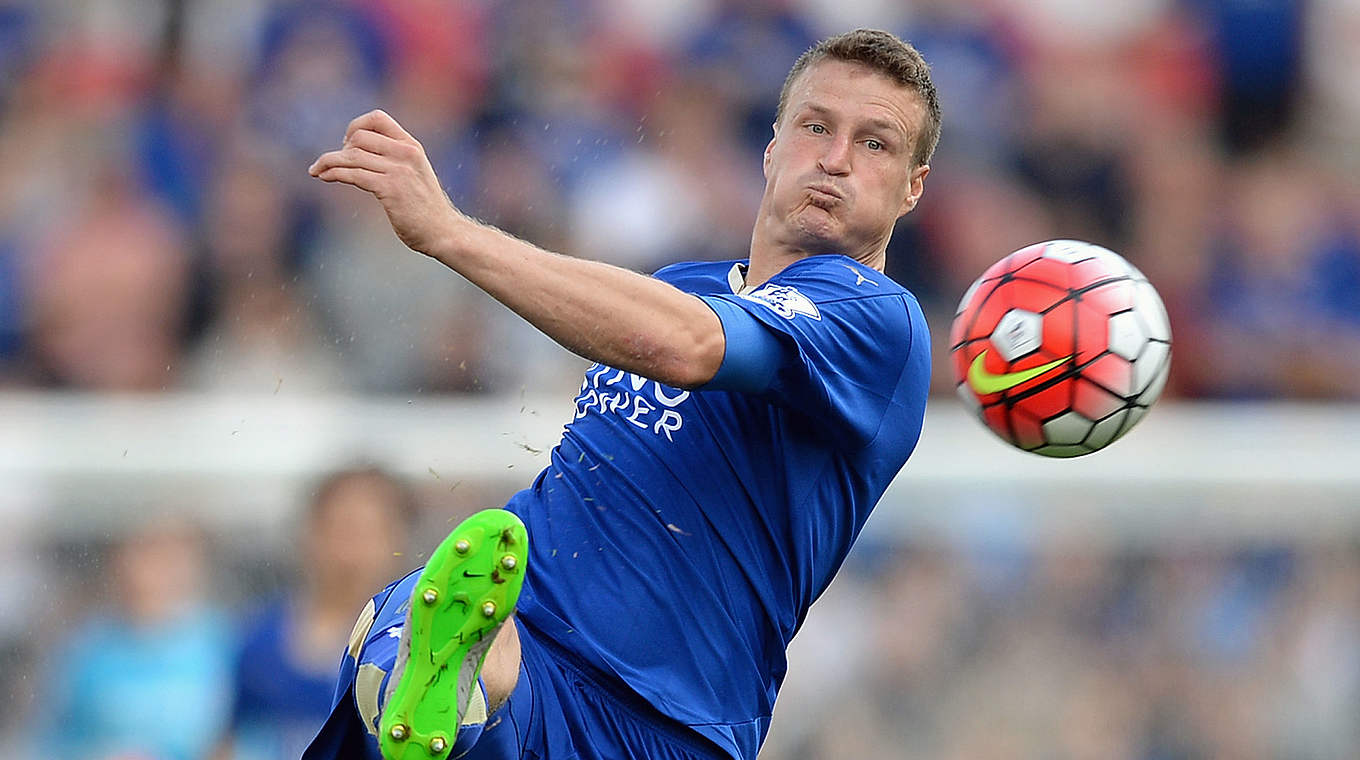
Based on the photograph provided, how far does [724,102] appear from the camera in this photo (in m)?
9.31

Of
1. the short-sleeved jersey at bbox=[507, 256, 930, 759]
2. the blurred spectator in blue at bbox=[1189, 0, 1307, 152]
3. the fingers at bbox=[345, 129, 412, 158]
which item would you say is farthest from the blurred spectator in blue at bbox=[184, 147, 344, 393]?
the blurred spectator in blue at bbox=[1189, 0, 1307, 152]

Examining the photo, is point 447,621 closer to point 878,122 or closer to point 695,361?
point 695,361

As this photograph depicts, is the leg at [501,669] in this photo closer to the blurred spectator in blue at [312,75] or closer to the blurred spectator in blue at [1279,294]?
the blurred spectator in blue at [312,75]

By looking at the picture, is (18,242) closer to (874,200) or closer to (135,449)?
(135,449)

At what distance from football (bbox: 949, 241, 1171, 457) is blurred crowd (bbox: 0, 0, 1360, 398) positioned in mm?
3974

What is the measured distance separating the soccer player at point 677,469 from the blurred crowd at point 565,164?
3.94 meters

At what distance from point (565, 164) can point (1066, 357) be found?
475cm

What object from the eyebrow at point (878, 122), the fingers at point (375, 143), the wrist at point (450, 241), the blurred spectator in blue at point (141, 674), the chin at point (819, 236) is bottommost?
the blurred spectator in blue at point (141, 674)

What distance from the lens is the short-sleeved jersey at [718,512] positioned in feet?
13.4

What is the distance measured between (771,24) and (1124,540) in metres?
3.22

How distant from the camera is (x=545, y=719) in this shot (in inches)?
158

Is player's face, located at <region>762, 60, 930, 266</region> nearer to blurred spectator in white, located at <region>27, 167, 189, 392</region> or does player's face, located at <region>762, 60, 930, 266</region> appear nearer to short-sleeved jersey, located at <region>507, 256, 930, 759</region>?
short-sleeved jersey, located at <region>507, 256, 930, 759</region>

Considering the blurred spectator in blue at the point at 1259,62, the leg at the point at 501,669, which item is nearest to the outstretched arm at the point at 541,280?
the leg at the point at 501,669

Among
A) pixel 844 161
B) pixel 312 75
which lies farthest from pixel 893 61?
pixel 312 75
